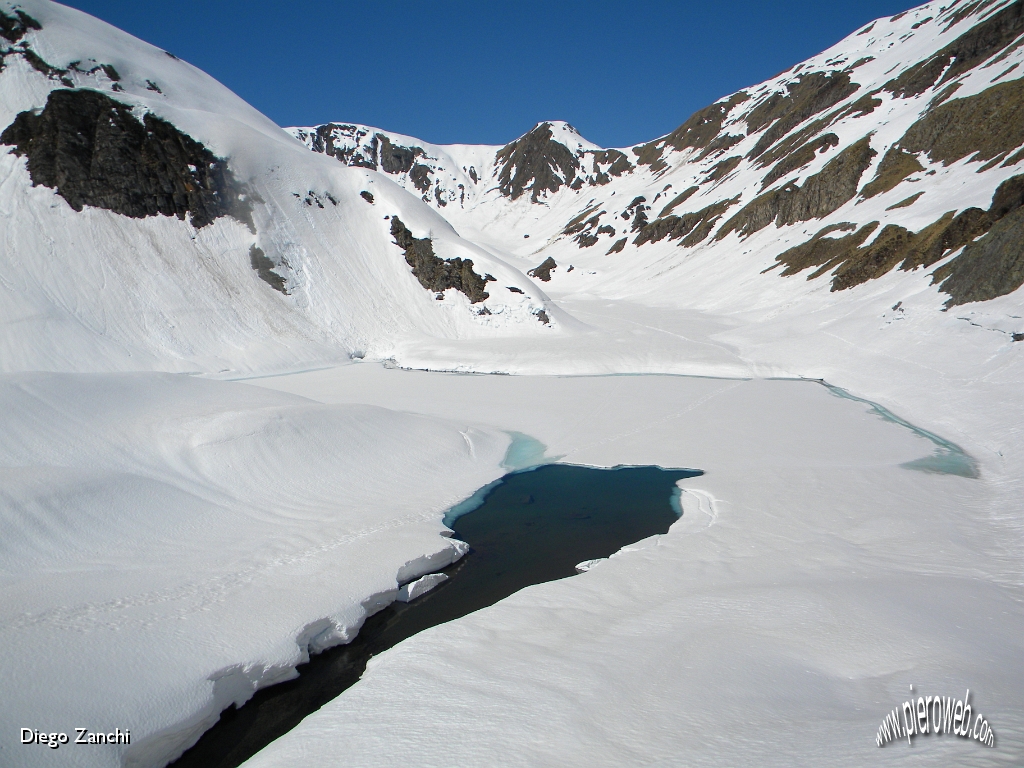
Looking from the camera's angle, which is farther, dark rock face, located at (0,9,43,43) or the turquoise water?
dark rock face, located at (0,9,43,43)

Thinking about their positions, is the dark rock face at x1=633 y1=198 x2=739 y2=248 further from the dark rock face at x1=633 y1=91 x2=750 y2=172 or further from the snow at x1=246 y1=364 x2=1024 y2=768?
the snow at x1=246 y1=364 x2=1024 y2=768

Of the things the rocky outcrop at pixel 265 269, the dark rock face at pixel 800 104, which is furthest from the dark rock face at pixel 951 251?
the dark rock face at pixel 800 104

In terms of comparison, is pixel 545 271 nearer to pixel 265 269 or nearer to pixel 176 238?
pixel 265 269

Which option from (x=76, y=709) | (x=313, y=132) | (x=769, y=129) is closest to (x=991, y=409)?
(x=76, y=709)

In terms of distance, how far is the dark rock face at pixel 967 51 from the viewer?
1874 inches

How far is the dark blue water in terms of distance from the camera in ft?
18.7

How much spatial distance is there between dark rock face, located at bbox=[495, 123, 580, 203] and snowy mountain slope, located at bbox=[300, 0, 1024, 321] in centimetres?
1343

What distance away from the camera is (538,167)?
124812 mm

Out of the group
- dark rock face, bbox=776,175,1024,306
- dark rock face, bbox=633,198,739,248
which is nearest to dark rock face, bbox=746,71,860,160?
dark rock face, bbox=633,198,739,248

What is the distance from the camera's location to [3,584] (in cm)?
632

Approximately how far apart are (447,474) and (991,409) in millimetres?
13781

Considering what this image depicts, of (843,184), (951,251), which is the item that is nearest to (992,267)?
(951,251)

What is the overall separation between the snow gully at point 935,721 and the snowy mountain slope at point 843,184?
18.2 metres

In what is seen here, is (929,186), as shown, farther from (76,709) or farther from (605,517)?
(76,709)
